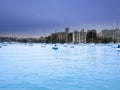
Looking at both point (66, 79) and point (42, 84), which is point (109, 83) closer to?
point (66, 79)

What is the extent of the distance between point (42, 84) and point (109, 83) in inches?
164

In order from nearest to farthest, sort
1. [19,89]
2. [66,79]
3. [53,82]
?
[19,89]
[53,82]
[66,79]

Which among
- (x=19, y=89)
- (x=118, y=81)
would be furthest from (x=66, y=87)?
(x=118, y=81)

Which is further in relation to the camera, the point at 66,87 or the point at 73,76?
the point at 73,76

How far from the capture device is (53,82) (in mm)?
17203

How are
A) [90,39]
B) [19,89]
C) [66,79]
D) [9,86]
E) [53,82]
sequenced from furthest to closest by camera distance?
[90,39] → [66,79] → [53,82] → [9,86] → [19,89]

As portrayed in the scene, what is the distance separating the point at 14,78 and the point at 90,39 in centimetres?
16760

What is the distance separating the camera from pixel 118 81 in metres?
17.4

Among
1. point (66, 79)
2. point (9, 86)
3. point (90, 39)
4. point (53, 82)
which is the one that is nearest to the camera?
point (9, 86)

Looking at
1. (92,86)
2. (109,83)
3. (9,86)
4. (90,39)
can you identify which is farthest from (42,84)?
(90,39)

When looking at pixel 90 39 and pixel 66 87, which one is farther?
pixel 90 39

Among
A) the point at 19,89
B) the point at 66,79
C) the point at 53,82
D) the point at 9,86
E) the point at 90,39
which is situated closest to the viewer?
the point at 19,89

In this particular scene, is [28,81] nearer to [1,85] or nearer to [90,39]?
[1,85]

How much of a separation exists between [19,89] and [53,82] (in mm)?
2846
